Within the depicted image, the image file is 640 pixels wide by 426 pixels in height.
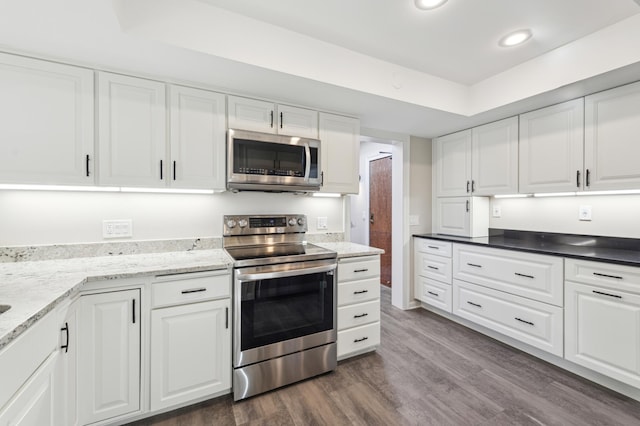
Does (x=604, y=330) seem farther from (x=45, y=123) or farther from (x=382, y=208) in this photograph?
(x=45, y=123)

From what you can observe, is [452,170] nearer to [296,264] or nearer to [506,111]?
[506,111]

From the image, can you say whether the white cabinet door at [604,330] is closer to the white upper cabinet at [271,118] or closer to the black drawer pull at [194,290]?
the white upper cabinet at [271,118]

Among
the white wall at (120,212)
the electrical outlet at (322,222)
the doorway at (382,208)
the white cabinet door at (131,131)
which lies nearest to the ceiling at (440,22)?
the white cabinet door at (131,131)

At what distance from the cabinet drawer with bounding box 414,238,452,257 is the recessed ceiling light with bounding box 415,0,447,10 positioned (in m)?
2.21

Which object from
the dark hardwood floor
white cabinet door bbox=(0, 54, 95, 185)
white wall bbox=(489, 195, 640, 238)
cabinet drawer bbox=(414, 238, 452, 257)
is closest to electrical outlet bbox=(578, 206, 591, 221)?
white wall bbox=(489, 195, 640, 238)

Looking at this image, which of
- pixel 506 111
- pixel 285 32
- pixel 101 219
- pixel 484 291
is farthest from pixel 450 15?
pixel 101 219

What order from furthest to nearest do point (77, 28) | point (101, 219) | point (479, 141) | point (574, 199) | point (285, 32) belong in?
point (479, 141) < point (574, 199) < point (101, 219) < point (285, 32) < point (77, 28)

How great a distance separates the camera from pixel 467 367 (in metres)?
2.21

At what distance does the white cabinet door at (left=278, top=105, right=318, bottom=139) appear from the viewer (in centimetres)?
230

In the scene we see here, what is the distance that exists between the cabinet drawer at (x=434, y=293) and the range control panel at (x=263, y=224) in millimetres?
1718

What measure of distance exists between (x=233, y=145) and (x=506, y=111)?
247cm

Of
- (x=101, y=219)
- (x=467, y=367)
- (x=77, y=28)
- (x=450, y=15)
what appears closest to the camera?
(x=77, y=28)

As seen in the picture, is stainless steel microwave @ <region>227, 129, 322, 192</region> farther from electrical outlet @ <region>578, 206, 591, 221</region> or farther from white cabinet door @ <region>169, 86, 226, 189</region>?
electrical outlet @ <region>578, 206, 591, 221</region>

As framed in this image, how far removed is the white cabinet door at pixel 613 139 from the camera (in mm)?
1982
